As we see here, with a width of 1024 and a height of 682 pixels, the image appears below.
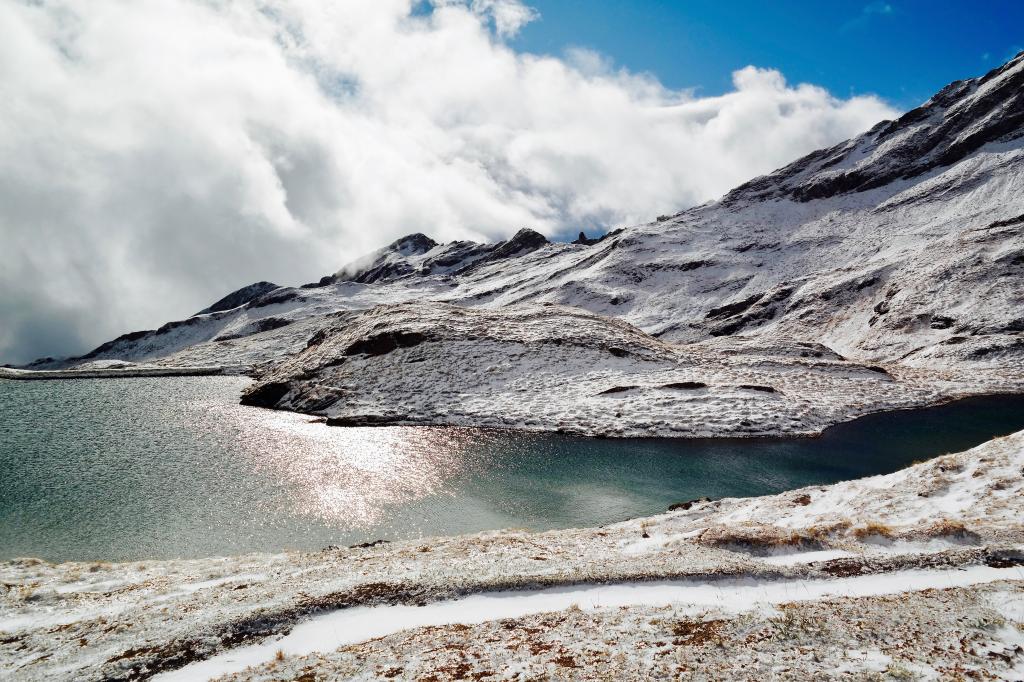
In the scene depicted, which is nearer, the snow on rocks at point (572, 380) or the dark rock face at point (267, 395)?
the snow on rocks at point (572, 380)

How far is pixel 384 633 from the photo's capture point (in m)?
10.3

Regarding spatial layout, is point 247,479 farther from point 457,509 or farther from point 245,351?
point 245,351

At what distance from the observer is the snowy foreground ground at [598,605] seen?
844 centimetres

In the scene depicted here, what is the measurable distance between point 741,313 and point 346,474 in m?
86.0

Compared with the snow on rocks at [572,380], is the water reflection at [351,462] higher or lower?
lower

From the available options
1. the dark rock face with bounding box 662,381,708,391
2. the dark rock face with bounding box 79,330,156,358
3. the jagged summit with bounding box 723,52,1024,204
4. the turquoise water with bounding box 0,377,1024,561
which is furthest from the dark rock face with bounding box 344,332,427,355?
the dark rock face with bounding box 79,330,156,358

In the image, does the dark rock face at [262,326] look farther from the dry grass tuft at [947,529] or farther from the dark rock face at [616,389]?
the dry grass tuft at [947,529]

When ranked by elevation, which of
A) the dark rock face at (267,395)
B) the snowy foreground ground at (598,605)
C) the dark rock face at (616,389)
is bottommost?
the snowy foreground ground at (598,605)

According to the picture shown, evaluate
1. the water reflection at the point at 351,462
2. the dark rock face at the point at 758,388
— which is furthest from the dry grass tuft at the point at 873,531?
the dark rock face at the point at 758,388

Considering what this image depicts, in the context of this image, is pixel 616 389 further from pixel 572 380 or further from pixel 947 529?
pixel 947 529

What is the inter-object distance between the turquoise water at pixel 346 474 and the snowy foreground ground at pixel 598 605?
4378mm

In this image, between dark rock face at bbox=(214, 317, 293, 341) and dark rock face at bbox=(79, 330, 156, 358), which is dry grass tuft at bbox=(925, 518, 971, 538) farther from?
dark rock face at bbox=(79, 330, 156, 358)

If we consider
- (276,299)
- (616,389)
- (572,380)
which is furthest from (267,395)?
(276,299)

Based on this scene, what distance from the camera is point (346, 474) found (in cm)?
2702
